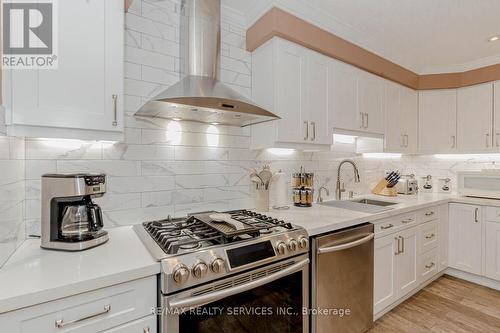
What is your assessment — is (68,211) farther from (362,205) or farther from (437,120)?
(437,120)

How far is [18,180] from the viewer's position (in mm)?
1238

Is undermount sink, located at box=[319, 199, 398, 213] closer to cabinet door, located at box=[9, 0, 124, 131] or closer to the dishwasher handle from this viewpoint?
the dishwasher handle

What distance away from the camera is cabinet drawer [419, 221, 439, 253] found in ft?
7.99

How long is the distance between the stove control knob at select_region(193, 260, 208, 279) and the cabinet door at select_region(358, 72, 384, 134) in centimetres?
211

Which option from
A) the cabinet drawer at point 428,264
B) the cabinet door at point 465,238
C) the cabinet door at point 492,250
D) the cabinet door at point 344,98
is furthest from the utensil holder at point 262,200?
the cabinet door at point 492,250

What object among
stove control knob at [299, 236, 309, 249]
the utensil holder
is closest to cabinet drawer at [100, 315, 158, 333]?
stove control knob at [299, 236, 309, 249]

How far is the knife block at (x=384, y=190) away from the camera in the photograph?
9.55ft

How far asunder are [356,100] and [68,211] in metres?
2.41

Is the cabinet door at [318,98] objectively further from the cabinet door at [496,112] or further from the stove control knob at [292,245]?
the cabinet door at [496,112]

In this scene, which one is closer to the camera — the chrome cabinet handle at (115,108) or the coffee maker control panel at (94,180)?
the coffee maker control panel at (94,180)

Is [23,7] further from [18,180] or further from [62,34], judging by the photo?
[18,180]

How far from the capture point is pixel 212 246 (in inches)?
45.7

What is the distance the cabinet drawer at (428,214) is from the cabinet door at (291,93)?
4.68 feet

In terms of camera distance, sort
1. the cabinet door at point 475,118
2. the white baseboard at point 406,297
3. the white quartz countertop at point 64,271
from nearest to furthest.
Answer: the white quartz countertop at point 64,271
the white baseboard at point 406,297
the cabinet door at point 475,118
